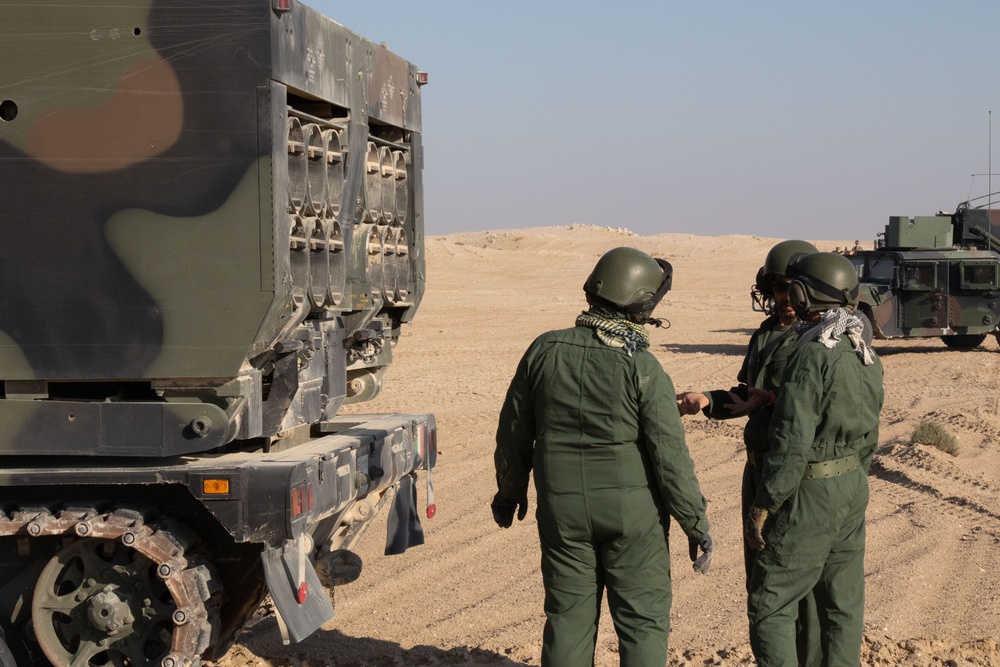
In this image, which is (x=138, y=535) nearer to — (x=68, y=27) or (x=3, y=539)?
(x=3, y=539)

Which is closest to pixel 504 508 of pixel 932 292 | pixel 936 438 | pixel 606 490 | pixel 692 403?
pixel 606 490

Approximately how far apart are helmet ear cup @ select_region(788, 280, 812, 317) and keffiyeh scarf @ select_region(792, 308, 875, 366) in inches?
3.8

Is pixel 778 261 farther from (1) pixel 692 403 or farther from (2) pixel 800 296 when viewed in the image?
(1) pixel 692 403

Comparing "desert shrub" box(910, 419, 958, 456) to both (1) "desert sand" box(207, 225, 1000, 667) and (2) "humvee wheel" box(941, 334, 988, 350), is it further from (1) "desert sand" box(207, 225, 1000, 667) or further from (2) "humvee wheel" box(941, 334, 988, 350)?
(2) "humvee wheel" box(941, 334, 988, 350)

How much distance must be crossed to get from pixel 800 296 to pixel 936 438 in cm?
678

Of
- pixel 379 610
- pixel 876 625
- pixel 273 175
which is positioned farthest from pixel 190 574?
pixel 876 625

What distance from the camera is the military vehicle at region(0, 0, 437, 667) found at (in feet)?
15.6

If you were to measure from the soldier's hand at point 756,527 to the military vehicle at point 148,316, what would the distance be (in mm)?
1767

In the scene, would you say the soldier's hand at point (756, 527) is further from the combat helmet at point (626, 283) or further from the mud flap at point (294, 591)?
the mud flap at point (294, 591)

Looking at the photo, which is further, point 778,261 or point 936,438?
point 936,438

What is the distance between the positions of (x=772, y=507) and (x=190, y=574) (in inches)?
89.9

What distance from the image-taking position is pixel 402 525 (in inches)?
261

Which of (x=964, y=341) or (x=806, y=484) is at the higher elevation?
(x=806, y=484)

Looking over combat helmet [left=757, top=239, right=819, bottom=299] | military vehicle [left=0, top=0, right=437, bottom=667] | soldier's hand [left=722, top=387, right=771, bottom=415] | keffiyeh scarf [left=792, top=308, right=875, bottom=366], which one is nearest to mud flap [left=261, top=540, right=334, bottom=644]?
military vehicle [left=0, top=0, right=437, bottom=667]
